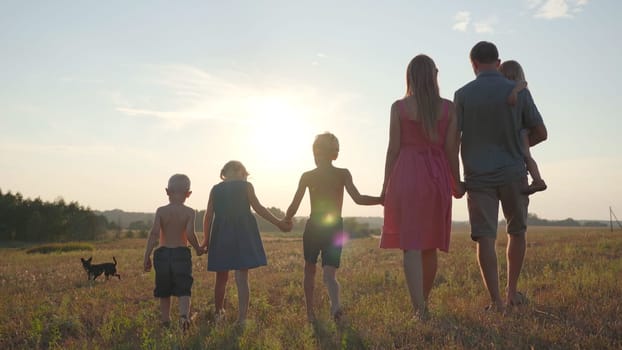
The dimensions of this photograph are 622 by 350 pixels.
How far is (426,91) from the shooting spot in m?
5.32

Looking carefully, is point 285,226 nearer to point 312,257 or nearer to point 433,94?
point 312,257

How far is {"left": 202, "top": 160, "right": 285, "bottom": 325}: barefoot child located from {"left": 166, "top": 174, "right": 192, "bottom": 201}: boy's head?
34cm

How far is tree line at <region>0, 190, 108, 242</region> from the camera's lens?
6625 cm

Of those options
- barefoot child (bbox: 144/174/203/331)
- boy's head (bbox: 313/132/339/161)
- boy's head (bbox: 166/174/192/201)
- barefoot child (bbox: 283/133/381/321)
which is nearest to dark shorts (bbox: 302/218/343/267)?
barefoot child (bbox: 283/133/381/321)

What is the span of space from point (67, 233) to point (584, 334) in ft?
251

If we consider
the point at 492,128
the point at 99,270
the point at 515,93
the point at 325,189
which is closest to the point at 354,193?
the point at 325,189

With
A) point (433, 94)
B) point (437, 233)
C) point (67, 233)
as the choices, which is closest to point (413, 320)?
point (437, 233)

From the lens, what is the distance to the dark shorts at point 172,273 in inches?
244

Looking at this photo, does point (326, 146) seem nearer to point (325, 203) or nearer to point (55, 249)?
point (325, 203)

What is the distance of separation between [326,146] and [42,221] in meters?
70.7

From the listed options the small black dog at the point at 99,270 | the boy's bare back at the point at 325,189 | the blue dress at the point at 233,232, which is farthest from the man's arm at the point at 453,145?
the small black dog at the point at 99,270

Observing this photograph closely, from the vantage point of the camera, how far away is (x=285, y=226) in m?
6.80

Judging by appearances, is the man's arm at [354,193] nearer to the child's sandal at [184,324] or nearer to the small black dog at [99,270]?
the child's sandal at [184,324]

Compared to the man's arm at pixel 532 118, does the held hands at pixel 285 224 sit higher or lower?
lower
